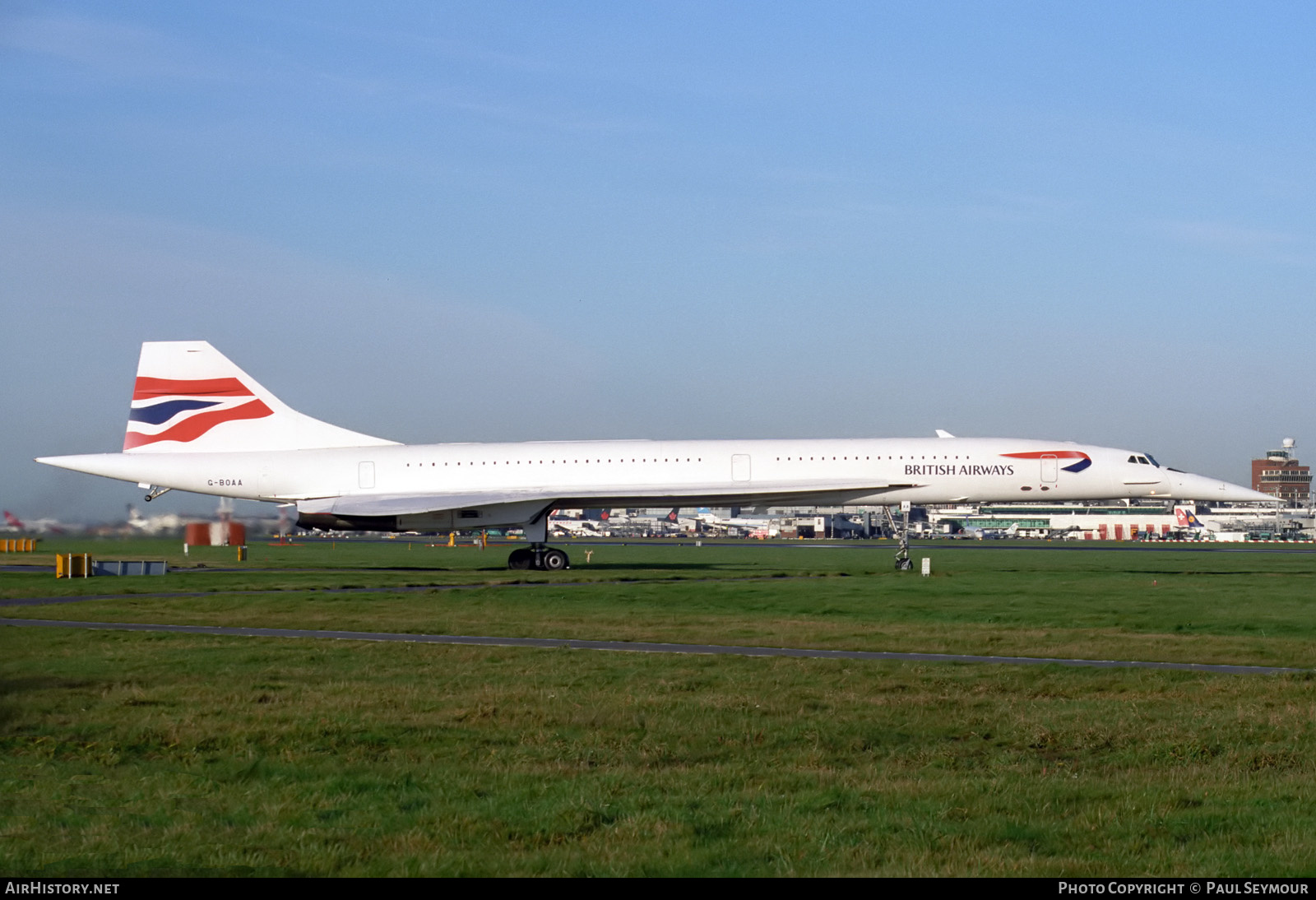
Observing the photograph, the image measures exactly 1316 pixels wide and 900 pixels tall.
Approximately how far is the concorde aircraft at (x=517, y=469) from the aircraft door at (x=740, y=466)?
5cm

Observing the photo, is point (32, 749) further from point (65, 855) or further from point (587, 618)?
point (587, 618)

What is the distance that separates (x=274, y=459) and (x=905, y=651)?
30.6m

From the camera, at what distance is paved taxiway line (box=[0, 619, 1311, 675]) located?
54.1ft

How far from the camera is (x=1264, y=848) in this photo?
→ 24.1ft

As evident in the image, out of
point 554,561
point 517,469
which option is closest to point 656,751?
point 554,561

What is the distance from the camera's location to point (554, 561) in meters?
42.2

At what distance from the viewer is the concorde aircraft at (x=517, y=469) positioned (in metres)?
41.8

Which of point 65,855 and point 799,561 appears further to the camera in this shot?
point 799,561

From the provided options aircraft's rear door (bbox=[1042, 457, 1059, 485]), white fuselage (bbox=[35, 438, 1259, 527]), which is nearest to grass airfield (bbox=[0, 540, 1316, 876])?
white fuselage (bbox=[35, 438, 1259, 527])

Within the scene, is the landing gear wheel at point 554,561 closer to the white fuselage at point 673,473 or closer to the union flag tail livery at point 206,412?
the white fuselage at point 673,473

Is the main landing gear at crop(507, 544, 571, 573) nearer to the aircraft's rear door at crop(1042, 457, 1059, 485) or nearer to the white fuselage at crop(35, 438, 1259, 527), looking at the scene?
the white fuselage at crop(35, 438, 1259, 527)

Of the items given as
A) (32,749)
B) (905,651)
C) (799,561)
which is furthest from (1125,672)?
(799,561)

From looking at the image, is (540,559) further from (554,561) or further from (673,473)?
(673,473)

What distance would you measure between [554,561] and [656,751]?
31834 mm
